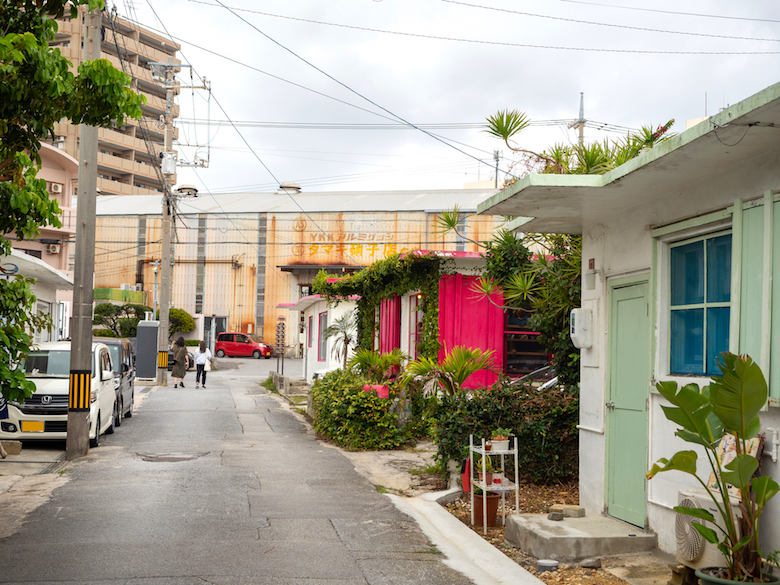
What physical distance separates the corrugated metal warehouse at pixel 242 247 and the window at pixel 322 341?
1977 centimetres

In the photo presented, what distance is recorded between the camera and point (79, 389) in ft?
38.1

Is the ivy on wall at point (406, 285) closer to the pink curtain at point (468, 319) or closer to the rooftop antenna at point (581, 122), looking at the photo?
the pink curtain at point (468, 319)

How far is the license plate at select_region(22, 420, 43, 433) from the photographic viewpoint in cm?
1198

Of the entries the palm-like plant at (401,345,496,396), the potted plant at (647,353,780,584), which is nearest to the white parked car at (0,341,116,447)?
the palm-like plant at (401,345,496,396)

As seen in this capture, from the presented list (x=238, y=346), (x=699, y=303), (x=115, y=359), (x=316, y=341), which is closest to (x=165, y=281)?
(x=316, y=341)

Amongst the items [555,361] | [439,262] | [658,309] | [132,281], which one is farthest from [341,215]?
[658,309]

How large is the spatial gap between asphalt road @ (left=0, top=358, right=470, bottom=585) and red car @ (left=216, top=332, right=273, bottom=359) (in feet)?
108

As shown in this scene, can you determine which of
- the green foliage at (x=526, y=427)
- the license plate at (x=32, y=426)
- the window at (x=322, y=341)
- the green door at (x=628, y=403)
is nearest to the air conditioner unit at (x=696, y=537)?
the green door at (x=628, y=403)

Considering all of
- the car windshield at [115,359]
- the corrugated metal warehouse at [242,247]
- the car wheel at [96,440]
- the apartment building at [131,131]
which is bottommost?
the car wheel at [96,440]

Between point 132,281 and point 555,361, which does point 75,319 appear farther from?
point 132,281

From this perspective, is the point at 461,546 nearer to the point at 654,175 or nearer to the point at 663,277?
the point at 663,277

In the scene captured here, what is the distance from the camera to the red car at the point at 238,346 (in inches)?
1823

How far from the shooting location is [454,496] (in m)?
8.98

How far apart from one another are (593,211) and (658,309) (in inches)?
49.3
